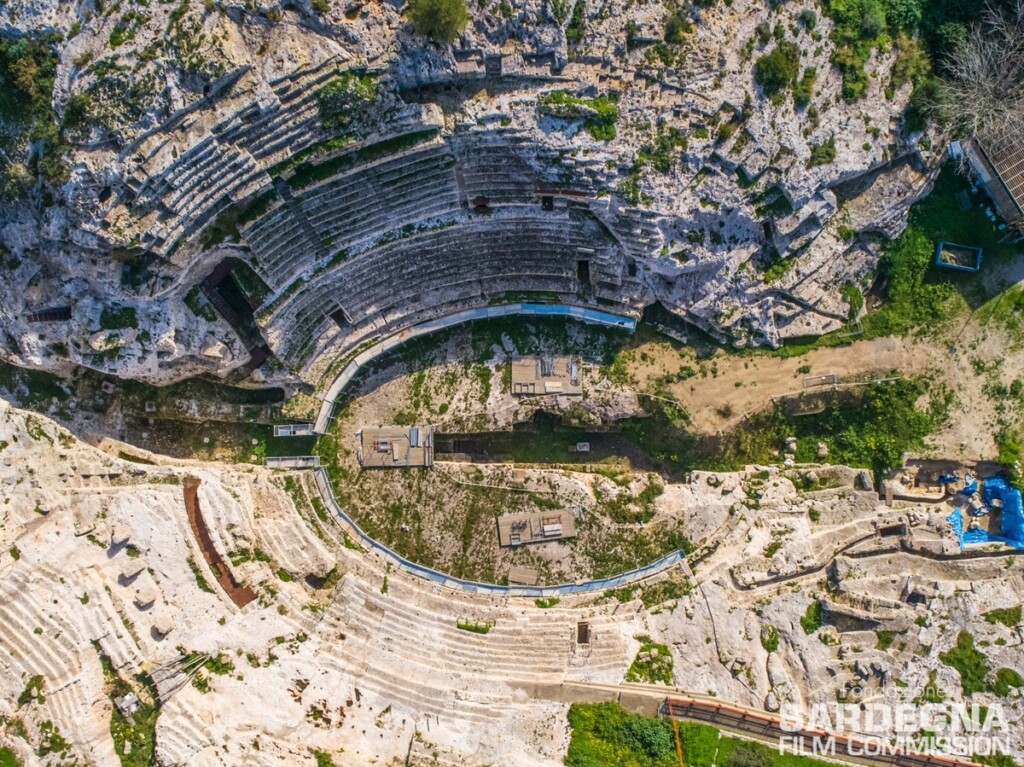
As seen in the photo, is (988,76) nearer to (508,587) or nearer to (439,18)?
(439,18)

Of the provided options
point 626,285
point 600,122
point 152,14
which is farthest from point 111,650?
point 600,122

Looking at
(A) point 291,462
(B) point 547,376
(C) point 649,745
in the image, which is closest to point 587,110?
(B) point 547,376

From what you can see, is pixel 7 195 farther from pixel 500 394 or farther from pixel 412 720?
pixel 412 720

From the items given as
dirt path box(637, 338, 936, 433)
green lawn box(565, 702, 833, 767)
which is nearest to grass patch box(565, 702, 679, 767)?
green lawn box(565, 702, 833, 767)

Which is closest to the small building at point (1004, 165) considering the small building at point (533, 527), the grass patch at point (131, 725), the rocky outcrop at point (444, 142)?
the rocky outcrop at point (444, 142)

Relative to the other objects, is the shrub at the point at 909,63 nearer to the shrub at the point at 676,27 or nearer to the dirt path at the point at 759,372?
the shrub at the point at 676,27

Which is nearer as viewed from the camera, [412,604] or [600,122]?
[600,122]
